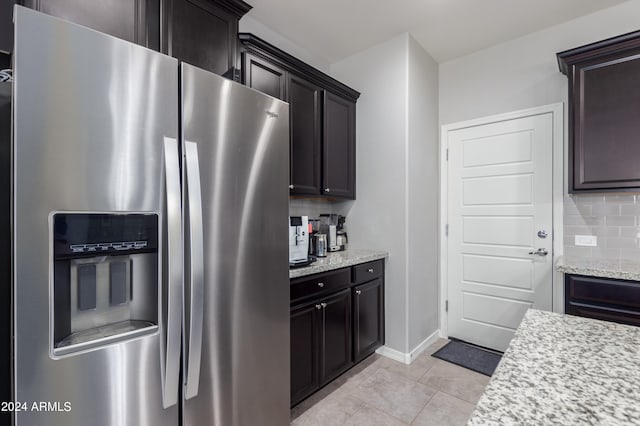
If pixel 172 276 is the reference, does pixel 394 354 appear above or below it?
below

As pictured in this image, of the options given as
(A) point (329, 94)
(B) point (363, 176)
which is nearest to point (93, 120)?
(A) point (329, 94)

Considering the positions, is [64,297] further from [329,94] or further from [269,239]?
[329,94]

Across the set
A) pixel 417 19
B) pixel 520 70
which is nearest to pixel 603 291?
pixel 520 70

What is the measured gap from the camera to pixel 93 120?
38.2 inches

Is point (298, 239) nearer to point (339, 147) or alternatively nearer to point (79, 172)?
point (339, 147)

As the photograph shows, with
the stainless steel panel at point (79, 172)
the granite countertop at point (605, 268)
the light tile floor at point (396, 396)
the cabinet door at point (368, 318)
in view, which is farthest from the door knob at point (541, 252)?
the stainless steel panel at point (79, 172)

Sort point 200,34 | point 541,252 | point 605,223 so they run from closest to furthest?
point 200,34
point 605,223
point 541,252

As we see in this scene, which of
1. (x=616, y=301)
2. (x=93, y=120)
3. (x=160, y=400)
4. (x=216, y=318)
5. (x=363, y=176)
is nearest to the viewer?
(x=93, y=120)

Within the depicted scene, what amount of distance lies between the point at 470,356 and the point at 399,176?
1.80 metres

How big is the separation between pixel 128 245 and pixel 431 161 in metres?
2.86

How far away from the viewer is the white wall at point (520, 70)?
2430 millimetres

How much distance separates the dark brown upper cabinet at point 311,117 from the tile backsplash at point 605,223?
1.89 m

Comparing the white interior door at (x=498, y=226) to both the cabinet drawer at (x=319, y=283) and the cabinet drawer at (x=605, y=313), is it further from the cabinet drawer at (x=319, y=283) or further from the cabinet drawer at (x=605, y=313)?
the cabinet drawer at (x=319, y=283)

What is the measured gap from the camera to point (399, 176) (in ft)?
9.00
